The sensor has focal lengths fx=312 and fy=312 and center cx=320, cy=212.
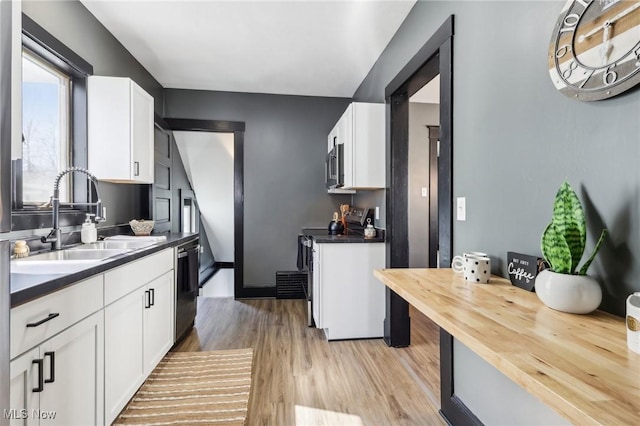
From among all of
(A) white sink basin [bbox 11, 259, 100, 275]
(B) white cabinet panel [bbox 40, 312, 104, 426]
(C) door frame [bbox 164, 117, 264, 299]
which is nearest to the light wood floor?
(C) door frame [bbox 164, 117, 264, 299]

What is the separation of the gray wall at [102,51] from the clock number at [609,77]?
9.19 ft

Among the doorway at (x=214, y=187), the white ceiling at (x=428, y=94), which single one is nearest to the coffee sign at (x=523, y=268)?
the white ceiling at (x=428, y=94)

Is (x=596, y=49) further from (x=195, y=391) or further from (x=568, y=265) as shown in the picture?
(x=195, y=391)

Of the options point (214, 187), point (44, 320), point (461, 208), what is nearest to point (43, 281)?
point (44, 320)

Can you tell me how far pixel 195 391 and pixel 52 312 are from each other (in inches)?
45.3

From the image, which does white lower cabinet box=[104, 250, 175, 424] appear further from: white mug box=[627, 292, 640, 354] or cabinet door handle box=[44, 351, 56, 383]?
white mug box=[627, 292, 640, 354]

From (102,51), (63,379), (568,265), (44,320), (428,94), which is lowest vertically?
(63,379)

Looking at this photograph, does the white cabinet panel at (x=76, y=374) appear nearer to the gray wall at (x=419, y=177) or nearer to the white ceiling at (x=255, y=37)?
the white ceiling at (x=255, y=37)

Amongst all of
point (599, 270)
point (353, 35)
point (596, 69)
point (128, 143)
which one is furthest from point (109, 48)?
point (599, 270)

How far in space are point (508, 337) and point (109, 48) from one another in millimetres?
3409

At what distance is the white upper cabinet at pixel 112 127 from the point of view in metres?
2.42

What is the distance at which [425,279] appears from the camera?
4.26 feet

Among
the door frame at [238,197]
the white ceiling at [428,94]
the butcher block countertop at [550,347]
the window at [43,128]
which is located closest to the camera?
the butcher block countertop at [550,347]

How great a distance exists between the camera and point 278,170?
13.6 ft
